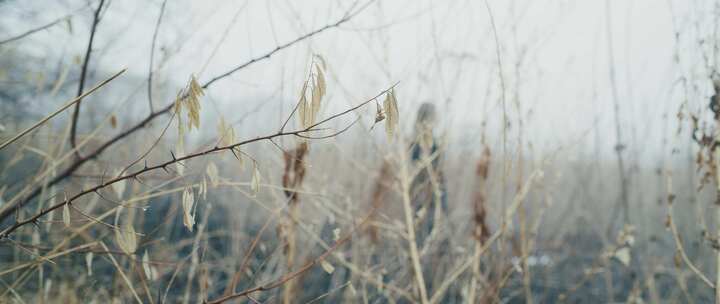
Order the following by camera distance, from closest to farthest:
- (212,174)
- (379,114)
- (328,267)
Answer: (379,114) → (212,174) → (328,267)

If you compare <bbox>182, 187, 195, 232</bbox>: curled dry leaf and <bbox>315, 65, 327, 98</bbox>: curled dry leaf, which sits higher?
<bbox>315, 65, 327, 98</bbox>: curled dry leaf

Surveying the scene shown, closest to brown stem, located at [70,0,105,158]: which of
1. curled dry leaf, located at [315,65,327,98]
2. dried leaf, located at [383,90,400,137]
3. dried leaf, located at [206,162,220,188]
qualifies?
dried leaf, located at [206,162,220,188]

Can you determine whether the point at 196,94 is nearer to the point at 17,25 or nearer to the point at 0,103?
the point at 17,25

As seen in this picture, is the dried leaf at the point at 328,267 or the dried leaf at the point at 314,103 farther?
the dried leaf at the point at 328,267

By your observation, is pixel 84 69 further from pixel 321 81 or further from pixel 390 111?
pixel 390 111

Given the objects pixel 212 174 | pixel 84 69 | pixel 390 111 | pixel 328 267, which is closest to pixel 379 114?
pixel 390 111

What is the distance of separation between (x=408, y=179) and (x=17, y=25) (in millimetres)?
2538

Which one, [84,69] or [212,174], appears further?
[84,69]

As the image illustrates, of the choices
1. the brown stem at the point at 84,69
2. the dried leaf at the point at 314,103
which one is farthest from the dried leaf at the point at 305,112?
the brown stem at the point at 84,69

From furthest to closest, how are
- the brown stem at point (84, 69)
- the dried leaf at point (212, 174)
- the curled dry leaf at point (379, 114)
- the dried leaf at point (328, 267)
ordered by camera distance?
the brown stem at point (84, 69) < the dried leaf at point (328, 267) < the dried leaf at point (212, 174) < the curled dry leaf at point (379, 114)

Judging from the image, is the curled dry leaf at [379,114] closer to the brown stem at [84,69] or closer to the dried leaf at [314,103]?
the dried leaf at [314,103]

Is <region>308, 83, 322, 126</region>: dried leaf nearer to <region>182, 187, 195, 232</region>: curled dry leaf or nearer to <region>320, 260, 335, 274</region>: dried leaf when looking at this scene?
<region>182, 187, 195, 232</region>: curled dry leaf

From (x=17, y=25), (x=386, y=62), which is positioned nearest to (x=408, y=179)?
(x=386, y=62)

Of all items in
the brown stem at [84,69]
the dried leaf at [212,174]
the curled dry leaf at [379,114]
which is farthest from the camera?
the brown stem at [84,69]
